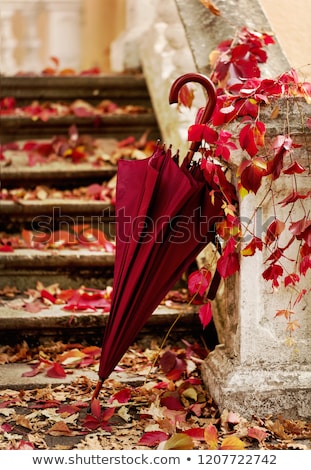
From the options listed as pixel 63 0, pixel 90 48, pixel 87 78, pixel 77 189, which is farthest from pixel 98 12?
pixel 77 189

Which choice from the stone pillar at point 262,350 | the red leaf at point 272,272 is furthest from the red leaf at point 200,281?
the red leaf at point 272,272

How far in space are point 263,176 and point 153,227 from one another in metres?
0.40

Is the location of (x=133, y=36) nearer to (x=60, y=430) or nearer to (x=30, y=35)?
(x=60, y=430)

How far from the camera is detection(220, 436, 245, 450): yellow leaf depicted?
2.37 m

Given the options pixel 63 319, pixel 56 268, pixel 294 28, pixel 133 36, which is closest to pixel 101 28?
pixel 133 36

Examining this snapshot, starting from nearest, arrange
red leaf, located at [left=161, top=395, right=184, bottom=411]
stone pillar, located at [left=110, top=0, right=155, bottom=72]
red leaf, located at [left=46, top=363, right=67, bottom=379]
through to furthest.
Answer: red leaf, located at [left=161, top=395, right=184, bottom=411] < red leaf, located at [left=46, top=363, right=67, bottom=379] < stone pillar, located at [left=110, top=0, right=155, bottom=72]

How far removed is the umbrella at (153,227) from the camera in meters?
2.49

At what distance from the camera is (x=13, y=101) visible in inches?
184


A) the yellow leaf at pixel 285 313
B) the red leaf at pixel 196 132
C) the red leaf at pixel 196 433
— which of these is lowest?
the red leaf at pixel 196 433

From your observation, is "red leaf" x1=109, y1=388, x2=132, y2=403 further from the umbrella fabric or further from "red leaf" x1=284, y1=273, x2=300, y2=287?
"red leaf" x1=284, y1=273, x2=300, y2=287

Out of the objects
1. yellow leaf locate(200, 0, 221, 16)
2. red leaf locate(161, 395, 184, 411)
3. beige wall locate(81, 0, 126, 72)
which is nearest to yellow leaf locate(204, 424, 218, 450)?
red leaf locate(161, 395, 184, 411)

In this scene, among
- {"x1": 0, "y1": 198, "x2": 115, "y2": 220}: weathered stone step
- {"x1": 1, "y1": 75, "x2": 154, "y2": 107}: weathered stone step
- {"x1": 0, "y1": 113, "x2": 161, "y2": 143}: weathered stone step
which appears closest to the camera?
{"x1": 0, "y1": 198, "x2": 115, "y2": 220}: weathered stone step

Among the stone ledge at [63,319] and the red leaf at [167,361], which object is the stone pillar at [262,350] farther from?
the stone ledge at [63,319]
